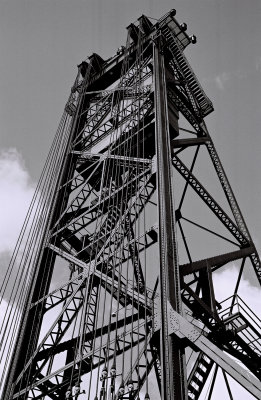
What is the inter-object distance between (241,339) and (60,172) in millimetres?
6189

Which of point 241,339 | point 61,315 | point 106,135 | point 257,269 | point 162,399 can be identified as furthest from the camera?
point 106,135

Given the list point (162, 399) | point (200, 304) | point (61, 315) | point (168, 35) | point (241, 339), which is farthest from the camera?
point (168, 35)

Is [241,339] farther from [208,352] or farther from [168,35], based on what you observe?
[168,35]

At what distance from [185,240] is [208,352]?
6.07m

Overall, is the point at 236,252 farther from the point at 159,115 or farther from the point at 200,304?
the point at 159,115

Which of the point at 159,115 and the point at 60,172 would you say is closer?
the point at 159,115

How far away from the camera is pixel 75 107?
15172mm

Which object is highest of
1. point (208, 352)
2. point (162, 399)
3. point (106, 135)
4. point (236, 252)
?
point (106, 135)

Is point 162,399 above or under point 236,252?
under

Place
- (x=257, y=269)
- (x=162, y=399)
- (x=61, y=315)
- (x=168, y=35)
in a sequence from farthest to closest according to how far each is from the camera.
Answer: (x=168, y=35), (x=257, y=269), (x=61, y=315), (x=162, y=399)

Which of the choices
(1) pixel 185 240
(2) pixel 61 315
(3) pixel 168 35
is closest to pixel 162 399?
(2) pixel 61 315

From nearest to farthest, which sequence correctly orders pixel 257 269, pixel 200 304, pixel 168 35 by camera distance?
pixel 200 304 < pixel 257 269 < pixel 168 35

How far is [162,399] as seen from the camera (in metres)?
5.70

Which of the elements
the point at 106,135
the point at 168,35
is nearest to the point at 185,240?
the point at 106,135
